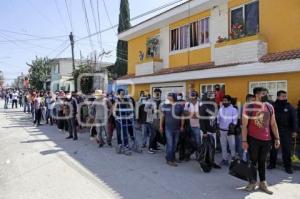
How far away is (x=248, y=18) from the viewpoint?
1253 cm

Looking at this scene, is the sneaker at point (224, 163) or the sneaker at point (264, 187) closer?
the sneaker at point (264, 187)

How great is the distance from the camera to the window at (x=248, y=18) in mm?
12219

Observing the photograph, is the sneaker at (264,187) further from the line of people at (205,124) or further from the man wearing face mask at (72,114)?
the man wearing face mask at (72,114)

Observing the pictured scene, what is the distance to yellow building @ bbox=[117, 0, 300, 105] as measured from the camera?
10758 mm

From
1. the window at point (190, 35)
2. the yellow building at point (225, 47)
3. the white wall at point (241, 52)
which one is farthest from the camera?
the window at point (190, 35)

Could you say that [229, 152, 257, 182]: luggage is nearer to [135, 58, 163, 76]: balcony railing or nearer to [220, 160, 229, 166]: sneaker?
[220, 160, 229, 166]: sneaker

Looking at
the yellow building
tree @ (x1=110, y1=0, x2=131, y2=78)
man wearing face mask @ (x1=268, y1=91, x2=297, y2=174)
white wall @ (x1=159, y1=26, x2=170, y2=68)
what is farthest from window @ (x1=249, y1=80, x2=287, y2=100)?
tree @ (x1=110, y1=0, x2=131, y2=78)

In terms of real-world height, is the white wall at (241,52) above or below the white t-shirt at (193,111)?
above

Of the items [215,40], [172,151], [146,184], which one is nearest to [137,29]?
[215,40]

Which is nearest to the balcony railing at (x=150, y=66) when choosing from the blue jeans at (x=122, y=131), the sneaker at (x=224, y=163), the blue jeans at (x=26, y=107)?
the blue jeans at (x=122, y=131)

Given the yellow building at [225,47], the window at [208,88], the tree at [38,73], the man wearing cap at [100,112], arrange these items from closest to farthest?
the yellow building at [225,47] → the man wearing cap at [100,112] → the window at [208,88] → the tree at [38,73]

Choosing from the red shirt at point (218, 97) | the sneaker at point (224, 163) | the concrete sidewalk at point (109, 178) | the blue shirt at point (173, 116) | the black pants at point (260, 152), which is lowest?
the concrete sidewalk at point (109, 178)

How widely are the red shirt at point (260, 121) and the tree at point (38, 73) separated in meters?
38.1

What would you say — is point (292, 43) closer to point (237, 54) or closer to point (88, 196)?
point (237, 54)
